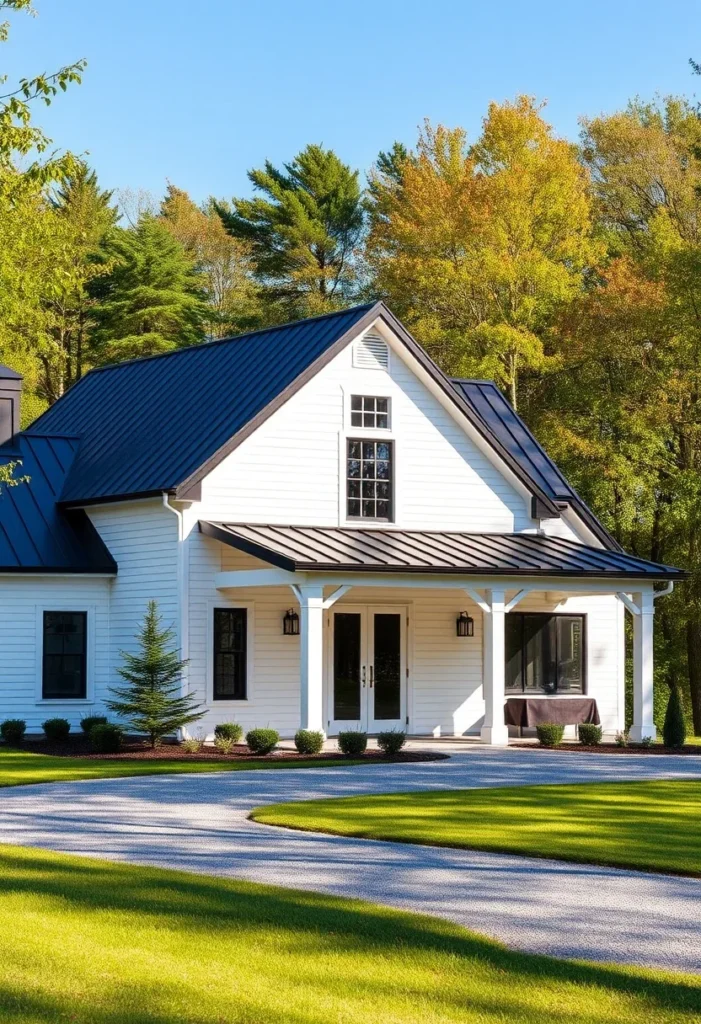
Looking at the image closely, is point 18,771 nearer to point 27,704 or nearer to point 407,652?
point 27,704

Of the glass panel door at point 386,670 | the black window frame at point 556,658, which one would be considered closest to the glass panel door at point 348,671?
the glass panel door at point 386,670

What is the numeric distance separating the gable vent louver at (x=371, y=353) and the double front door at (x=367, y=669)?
4302 mm

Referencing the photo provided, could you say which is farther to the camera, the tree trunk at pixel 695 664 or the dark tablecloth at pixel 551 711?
the tree trunk at pixel 695 664

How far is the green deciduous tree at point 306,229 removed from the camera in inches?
2151

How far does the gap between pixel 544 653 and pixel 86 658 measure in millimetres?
8628

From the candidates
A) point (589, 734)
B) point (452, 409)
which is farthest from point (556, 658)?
point (452, 409)

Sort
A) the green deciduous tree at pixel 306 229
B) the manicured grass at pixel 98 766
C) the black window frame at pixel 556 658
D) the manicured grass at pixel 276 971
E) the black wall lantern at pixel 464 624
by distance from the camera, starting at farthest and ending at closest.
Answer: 1. the green deciduous tree at pixel 306 229
2. the black window frame at pixel 556 658
3. the black wall lantern at pixel 464 624
4. the manicured grass at pixel 98 766
5. the manicured grass at pixel 276 971

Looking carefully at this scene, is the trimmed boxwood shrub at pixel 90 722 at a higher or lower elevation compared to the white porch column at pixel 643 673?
lower

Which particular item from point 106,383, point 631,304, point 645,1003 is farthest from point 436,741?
point 645,1003

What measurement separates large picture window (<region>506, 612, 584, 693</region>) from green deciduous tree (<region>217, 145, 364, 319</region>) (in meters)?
25.6

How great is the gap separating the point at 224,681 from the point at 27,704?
3500 millimetres

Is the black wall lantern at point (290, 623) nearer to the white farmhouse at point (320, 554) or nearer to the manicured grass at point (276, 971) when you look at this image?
the white farmhouse at point (320, 554)

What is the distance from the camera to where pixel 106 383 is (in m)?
33.0

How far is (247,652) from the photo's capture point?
26.4m
